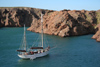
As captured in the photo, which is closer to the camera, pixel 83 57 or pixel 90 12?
pixel 83 57

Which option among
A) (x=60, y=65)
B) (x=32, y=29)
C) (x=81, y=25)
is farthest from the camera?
(x=32, y=29)

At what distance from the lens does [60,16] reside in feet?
413

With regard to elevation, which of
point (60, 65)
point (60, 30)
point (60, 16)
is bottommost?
point (60, 65)

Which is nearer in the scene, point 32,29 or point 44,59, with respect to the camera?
point 44,59

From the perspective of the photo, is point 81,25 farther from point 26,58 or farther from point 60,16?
point 26,58

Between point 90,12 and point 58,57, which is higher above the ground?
point 90,12

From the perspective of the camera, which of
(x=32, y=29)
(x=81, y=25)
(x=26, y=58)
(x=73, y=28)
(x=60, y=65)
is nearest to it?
(x=60, y=65)

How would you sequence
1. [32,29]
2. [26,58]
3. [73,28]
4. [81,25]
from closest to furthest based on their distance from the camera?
[26,58], [73,28], [81,25], [32,29]

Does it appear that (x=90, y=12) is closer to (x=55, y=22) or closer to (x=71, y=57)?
(x=55, y=22)

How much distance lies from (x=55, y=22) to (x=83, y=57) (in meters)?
65.9

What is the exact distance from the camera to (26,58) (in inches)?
2290

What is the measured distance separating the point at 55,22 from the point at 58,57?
2587 inches

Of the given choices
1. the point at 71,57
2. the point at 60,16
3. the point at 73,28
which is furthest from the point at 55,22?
the point at 71,57

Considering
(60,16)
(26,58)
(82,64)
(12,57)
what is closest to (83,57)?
(82,64)
